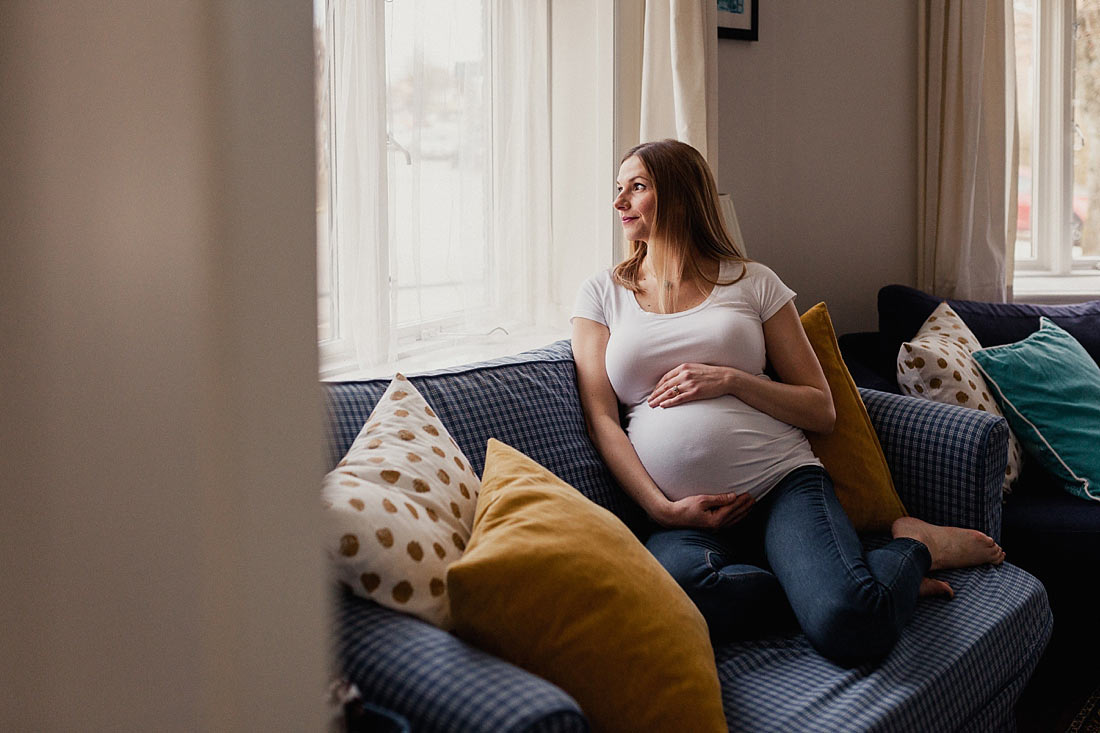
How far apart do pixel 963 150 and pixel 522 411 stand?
207 cm

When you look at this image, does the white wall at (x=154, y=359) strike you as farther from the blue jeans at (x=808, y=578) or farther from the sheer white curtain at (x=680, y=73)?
the sheer white curtain at (x=680, y=73)

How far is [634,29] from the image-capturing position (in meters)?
2.60

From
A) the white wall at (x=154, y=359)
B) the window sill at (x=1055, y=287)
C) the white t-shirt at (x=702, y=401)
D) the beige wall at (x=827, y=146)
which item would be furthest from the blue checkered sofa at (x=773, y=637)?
the window sill at (x=1055, y=287)

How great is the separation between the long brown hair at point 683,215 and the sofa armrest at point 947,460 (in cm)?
47

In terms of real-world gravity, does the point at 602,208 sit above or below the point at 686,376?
above

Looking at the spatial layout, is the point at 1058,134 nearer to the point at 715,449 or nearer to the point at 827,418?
the point at 827,418

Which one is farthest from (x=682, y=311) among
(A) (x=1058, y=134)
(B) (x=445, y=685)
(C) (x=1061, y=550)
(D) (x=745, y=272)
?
(A) (x=1058, y=134)

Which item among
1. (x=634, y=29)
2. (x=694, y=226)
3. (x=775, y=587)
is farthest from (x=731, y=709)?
(x=634, y=29)

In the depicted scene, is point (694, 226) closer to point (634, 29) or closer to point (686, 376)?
point (686, 376)

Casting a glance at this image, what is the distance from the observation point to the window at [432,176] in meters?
2.04

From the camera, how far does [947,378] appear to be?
2.25m

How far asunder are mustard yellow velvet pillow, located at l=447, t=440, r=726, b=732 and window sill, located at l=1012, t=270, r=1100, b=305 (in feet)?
8.92

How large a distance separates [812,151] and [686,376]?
5.16ft

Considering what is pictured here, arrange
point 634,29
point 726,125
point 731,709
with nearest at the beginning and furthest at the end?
point 731,709 < point 634,29 < point 726,125
